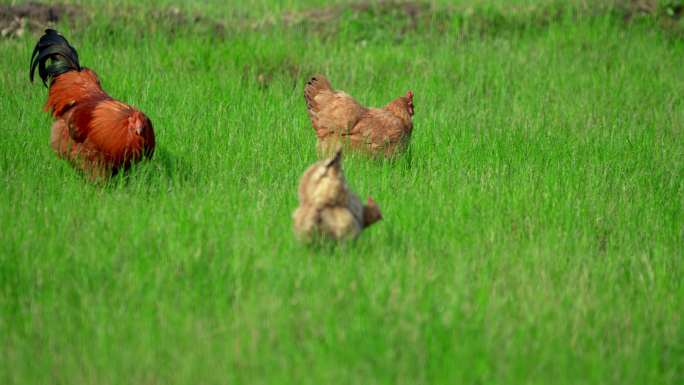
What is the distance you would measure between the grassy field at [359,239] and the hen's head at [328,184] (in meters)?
0.32

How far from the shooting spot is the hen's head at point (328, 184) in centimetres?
409

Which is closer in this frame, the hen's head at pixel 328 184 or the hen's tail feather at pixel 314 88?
the hen's head at pixel 328 184

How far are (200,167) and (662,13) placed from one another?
766 centimetres

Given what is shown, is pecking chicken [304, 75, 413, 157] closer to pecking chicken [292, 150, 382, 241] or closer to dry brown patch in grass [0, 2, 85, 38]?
pecking chicken [292, 150, 382, 241]

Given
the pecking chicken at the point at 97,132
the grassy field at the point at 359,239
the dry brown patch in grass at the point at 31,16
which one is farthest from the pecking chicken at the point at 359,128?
the dry brown patch in grass at the point at 31,16

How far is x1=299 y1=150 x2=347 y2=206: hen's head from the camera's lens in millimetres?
4086

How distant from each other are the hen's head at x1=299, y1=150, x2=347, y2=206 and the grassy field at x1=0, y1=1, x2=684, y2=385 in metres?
0.32

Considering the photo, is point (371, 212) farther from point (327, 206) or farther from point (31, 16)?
point (31, 16)

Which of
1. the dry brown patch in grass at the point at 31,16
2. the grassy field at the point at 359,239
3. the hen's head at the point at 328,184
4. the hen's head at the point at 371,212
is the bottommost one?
the grassy field at the point at 359,239

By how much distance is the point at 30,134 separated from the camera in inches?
240

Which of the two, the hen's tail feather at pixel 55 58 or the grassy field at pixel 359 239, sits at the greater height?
the hen's tail feather at pixel 55 58

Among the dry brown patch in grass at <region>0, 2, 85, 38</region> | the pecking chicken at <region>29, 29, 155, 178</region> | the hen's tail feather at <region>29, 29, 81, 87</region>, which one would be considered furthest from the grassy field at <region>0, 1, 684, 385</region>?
the hen's tail feather at <region>29, 29, 81, 87</region>

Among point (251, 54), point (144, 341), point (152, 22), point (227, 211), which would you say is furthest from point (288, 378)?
point (152, 22)

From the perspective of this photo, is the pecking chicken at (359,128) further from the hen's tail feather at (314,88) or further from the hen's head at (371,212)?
the hen's head at (371,212)
